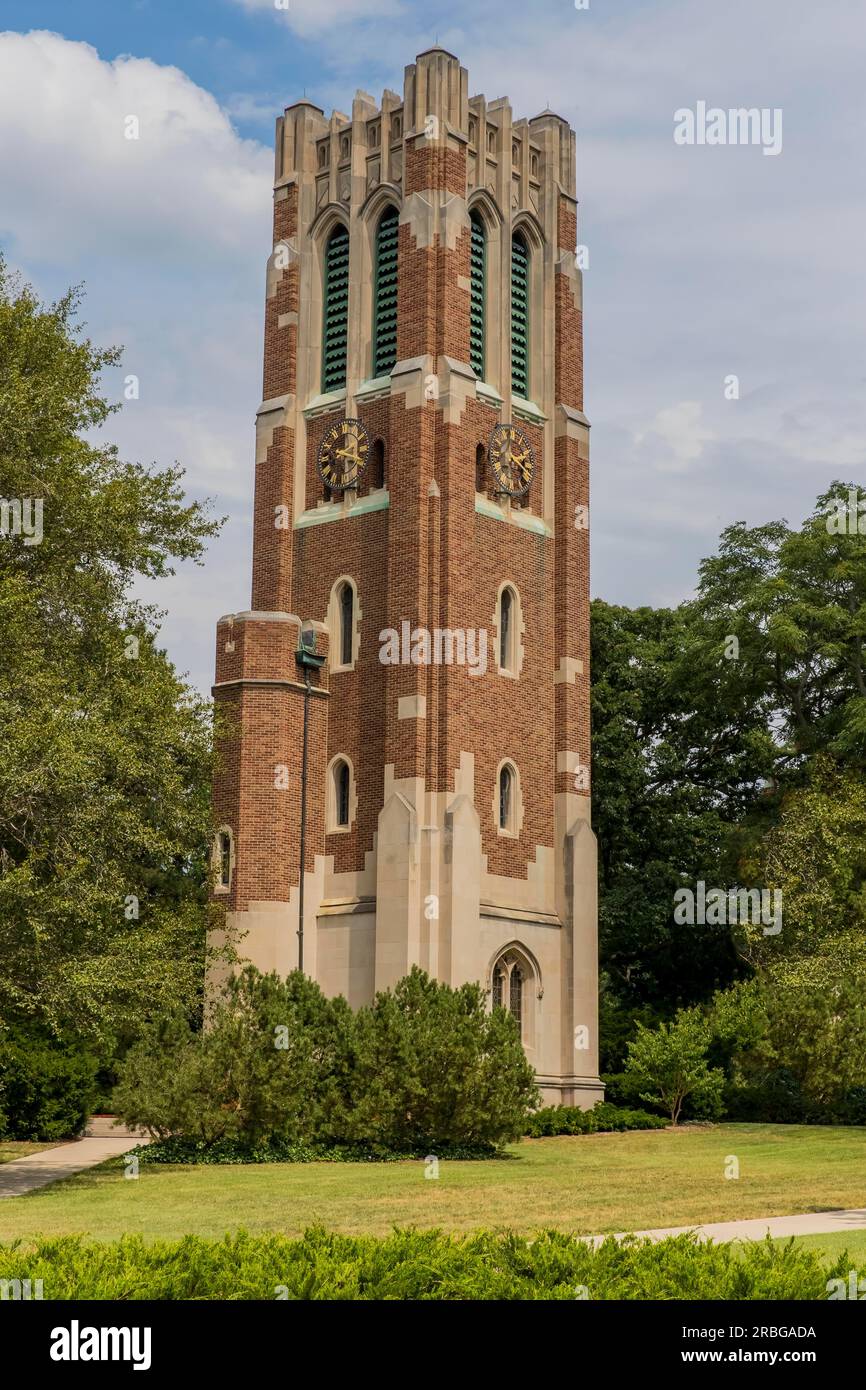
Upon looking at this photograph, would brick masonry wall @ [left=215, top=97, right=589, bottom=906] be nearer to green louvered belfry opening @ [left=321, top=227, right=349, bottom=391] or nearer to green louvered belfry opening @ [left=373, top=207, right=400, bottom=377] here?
green louvered belfry opening @ [left=321, top=227, right=349, bottom=391]

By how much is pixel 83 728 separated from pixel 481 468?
59.6ft

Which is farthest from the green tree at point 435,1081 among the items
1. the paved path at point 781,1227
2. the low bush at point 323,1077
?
the paved path at point 781,1227

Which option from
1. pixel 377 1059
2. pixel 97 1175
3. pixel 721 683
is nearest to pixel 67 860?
pixel 97 1175

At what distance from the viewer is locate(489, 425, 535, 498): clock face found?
40.5 m

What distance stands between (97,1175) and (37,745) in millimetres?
6554

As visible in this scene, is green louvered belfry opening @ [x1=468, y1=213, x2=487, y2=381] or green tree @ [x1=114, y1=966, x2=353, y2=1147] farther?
green louvered belfry opening @ [x1=468, y1=213, x2=487, y2=381]

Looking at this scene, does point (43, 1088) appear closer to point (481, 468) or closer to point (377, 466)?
point (377, 466)

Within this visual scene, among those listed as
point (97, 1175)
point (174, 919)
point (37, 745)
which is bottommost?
point (97, 1175)

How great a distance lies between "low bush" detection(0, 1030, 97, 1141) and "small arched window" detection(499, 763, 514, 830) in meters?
11.1

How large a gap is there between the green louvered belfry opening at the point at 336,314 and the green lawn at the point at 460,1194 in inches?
821

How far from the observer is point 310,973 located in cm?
3772

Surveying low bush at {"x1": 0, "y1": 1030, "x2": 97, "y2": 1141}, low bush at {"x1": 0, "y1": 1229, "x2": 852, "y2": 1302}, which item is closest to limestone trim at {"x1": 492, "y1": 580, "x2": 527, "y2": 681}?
low bush at {"x1": 0, "y1": 1030, "x2": 97, "y2": 1141}

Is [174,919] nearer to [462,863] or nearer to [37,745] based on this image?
[37,745]
